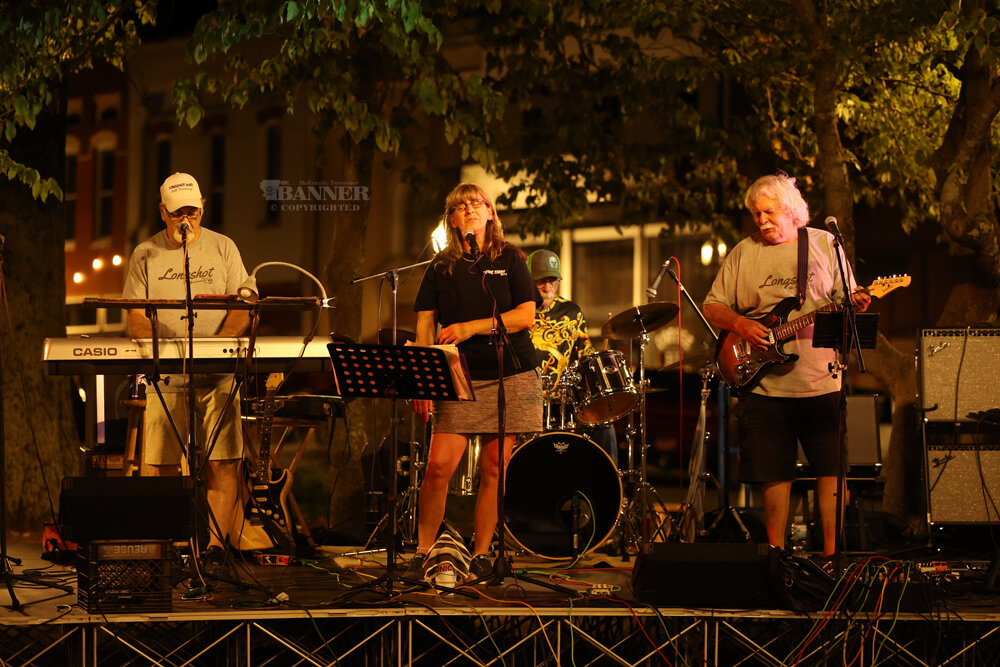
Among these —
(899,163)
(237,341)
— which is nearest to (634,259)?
(899,163)

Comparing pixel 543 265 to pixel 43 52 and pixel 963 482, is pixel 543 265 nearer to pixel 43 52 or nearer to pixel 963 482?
pixel 963 482

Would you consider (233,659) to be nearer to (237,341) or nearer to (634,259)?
(237,341)

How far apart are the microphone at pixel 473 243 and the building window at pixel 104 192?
6.29 metres

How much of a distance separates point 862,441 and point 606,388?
5.84ft

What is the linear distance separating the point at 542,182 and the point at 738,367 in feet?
16.3

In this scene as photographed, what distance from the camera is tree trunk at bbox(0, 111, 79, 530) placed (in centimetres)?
861

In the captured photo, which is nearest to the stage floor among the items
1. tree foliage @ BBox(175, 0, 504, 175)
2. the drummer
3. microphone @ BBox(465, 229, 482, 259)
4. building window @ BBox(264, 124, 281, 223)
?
microphone @ BBox(465, 229, 482, 259)

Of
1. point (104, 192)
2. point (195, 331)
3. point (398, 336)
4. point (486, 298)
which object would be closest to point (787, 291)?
point (486, 298)

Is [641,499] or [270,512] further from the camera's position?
[270,512]

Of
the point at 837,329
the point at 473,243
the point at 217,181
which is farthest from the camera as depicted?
the point at 217,181

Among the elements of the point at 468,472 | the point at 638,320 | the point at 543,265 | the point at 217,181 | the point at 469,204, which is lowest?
the point at 468,472

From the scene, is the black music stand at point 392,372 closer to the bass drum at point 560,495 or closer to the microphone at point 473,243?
the microphone at point 473,243

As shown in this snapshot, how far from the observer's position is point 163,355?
19.7ft

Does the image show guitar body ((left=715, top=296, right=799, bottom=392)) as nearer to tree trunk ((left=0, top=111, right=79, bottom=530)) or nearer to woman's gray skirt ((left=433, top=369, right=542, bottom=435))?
woman's gray skirt ((left=433, top=369, right=542, bottom=435))
